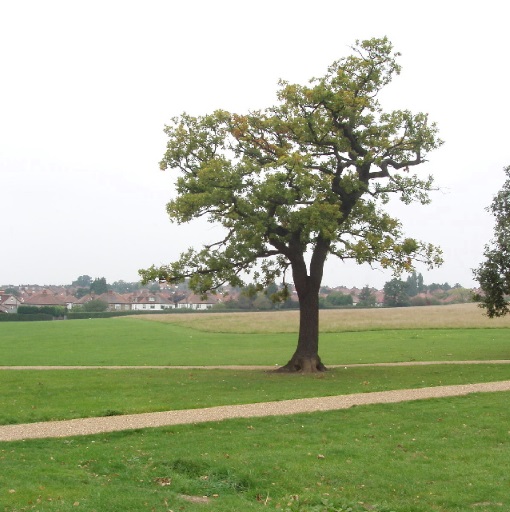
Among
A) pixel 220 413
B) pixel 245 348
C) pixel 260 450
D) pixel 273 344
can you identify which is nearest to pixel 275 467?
pixel 260 450

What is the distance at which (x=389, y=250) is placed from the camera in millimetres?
26234

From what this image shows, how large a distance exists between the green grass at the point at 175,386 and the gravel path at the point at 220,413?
787 mm

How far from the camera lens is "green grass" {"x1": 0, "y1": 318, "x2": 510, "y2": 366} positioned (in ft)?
119

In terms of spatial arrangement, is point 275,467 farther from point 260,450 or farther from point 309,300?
point 309,300

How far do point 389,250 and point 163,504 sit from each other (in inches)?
702

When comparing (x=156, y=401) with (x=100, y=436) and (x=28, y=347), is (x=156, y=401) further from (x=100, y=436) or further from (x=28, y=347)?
(x=28, y=347)

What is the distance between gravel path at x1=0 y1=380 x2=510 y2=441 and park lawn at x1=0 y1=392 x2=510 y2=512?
836 mm

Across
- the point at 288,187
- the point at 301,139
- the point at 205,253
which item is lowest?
the point at 205,253

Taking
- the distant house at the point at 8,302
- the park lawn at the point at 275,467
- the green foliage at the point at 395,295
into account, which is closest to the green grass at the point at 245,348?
the park lawn at the point at 275,467

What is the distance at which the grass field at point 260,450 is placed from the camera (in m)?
10.3

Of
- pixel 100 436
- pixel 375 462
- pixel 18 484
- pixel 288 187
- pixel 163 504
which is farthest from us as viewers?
pixel 288 187

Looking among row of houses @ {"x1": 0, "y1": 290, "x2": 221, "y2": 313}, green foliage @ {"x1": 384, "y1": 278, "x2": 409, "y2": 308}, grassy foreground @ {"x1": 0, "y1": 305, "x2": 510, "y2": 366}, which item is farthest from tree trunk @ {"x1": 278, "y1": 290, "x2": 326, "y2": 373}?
row of houses @ {"x1": 0, "y1": 290, "x2": 221, "y2": 313}

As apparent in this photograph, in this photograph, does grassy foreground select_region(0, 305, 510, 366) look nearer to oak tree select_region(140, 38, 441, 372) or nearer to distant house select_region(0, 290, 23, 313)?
oak tree select_region(140, 38, 441, 372)

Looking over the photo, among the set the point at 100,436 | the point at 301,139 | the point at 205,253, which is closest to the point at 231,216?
the point at 205,253
